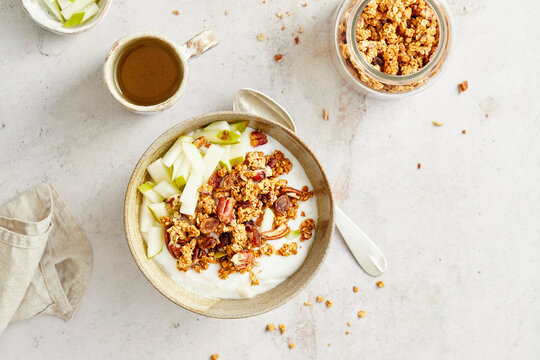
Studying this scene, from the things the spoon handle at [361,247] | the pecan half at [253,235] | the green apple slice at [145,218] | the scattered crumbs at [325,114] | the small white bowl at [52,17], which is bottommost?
the spoon handle at [361,247]

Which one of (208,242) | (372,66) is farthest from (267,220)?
(372,66)

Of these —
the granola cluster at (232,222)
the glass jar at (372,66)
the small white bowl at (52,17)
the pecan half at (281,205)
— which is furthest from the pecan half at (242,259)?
the small white bowl at (52,17)

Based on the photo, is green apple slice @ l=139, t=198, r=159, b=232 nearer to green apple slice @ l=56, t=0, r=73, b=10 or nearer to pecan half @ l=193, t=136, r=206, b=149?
pecan half @ l=193, t=136, r=206, b=149

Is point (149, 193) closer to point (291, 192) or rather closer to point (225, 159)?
point (225, 159)

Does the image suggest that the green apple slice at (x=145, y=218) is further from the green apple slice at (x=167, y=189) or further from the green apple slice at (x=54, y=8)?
the green apple slice at (x=54, y=8)

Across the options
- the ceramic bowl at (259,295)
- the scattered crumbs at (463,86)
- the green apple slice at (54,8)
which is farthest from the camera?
the scattered crumbs at (463,86)

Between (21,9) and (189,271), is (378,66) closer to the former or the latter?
(189,271)
